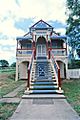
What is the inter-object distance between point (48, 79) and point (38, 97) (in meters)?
3.82

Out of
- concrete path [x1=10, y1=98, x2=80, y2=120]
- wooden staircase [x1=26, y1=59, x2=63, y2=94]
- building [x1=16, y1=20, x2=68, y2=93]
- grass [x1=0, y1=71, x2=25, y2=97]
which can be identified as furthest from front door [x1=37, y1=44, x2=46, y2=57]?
concrete path [x1=10, y1=98, x2=80, y2=120]

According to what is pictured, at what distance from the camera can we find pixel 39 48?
22.7 m

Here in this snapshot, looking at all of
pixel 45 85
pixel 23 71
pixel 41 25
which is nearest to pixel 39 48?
pixel 41 25

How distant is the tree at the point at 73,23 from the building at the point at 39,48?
2235 millimetres

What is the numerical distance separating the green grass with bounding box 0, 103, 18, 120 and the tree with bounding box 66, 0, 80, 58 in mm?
18290

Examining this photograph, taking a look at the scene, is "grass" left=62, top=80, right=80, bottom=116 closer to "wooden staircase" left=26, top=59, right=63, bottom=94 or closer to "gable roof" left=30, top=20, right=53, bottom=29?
"wooden staircase" left=26, top=59, right=63, bottom=94

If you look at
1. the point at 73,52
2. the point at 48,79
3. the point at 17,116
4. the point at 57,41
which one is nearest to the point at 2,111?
the point at 17,116

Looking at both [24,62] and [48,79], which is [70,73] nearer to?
[24,62]

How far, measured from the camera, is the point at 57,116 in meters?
5.70

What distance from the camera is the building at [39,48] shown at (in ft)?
66.0

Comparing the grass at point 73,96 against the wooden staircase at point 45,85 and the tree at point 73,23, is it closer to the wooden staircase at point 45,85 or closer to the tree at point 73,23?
the wooden staircase at point 45,85

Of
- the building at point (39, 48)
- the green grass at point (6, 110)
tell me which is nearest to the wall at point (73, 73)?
the building at point (39, 48)

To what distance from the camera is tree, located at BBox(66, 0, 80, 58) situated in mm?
23938

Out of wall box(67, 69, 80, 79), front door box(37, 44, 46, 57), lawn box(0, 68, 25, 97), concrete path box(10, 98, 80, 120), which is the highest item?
front door box(37, 44, 46, 57)
